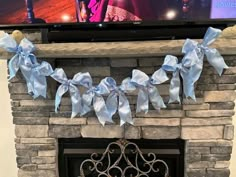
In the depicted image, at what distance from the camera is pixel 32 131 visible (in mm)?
1563

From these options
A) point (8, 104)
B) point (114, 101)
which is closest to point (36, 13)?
point (114, 101)

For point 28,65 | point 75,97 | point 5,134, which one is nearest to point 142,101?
point 75,97

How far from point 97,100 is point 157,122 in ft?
0.94

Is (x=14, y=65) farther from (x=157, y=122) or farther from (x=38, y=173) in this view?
(x=157, y=122)

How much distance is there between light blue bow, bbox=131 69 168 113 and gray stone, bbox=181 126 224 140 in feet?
0.58

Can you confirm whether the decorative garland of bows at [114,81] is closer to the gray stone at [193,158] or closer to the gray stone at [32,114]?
the gray stone at [32,114]

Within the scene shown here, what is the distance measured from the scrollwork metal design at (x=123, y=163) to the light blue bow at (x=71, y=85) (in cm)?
28

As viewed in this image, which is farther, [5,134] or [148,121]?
[5,134]

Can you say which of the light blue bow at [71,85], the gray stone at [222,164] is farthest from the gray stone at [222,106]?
the light blue bow at [71,85]

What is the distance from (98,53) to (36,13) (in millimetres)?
335

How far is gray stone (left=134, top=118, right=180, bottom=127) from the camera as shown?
1492mm

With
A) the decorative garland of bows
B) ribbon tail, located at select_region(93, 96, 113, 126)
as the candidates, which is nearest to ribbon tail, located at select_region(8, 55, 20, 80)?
the decorative garland of bows

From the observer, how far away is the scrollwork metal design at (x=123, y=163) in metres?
1.56

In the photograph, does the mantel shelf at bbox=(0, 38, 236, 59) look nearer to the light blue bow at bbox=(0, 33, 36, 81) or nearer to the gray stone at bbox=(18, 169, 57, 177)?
the light blue bow at bbox=(0, 33, 36, 81)
